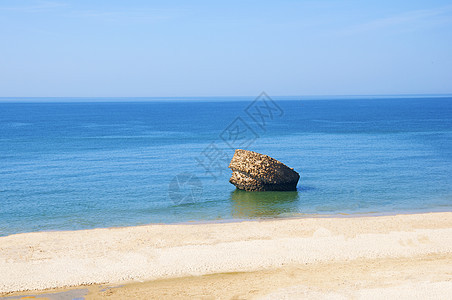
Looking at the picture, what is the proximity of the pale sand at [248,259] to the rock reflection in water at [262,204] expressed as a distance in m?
2.99

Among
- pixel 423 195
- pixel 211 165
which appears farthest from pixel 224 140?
pixel 423 195

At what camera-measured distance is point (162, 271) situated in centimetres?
1788

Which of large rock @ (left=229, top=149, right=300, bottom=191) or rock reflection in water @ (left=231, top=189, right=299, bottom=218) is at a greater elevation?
large rock @ (left=229, top=149, right=300, bottom=191)

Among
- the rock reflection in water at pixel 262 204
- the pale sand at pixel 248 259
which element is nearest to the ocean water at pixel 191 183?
the rock reflection in water at pixel 262 204

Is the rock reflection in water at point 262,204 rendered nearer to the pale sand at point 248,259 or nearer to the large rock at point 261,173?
the large rock at point 261,173

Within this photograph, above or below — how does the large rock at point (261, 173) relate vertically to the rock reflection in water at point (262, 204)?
above

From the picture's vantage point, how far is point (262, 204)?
29.7 meters

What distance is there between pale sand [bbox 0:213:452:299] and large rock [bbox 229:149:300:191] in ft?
24.8

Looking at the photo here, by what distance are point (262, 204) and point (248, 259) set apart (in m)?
10.9

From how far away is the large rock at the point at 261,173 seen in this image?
31.7 m

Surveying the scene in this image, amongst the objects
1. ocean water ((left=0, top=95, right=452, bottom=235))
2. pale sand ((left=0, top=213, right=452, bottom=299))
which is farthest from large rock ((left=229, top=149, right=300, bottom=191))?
pale sand ((left=0, top=213, right=452, bottom=299))

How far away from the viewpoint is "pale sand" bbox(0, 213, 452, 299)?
16.2 metres

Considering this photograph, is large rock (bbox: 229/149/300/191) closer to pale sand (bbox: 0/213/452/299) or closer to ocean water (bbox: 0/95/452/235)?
ocean water (bbox: 0/95/452/235)

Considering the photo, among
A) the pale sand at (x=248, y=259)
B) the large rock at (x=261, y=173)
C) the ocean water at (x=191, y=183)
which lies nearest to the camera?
the pale sand at (x=248, y=259)
